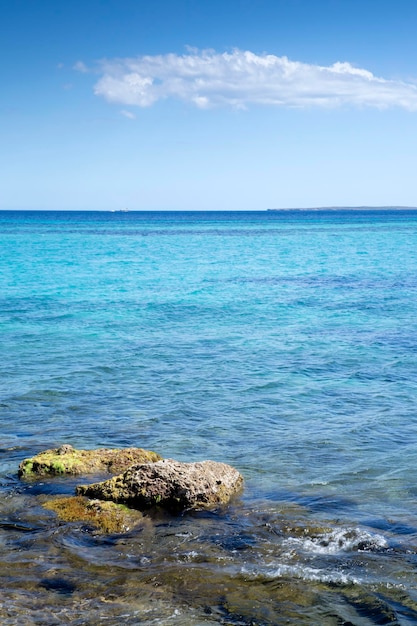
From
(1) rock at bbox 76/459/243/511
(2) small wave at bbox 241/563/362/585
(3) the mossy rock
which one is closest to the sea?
(2) small wave at bbox 241/563/362/585

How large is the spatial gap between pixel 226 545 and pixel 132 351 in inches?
471

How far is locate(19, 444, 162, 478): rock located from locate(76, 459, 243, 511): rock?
0.87 meters

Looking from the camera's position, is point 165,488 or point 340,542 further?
point 165,488

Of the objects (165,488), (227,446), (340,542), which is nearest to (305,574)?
(340,542)

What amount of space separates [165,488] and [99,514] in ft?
3.12

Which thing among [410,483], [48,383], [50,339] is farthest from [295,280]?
[410,483]

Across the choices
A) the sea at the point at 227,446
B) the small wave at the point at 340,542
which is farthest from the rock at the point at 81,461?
the small wave at the point at 340,542

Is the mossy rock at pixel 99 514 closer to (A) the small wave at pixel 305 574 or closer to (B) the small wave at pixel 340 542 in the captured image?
(A) the small wave at pixel 305 574

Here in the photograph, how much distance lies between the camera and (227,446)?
12039mm

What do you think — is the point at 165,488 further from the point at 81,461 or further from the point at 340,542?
the point at 340,542

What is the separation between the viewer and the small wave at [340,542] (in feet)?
26.2

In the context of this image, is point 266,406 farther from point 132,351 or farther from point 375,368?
point 132,351

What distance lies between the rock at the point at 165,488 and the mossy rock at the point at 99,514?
22cm

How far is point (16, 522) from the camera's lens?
8.60 meters
